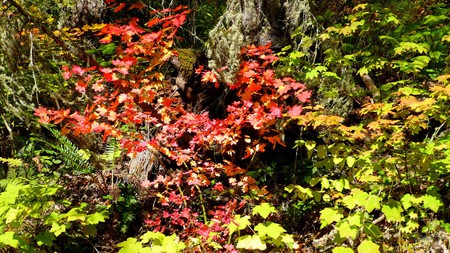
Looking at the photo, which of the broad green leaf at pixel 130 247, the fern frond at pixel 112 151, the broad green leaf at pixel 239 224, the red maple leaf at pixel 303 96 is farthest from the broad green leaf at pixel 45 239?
the red maple leaf at pixel 303 96

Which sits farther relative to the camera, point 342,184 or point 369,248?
point 342,184

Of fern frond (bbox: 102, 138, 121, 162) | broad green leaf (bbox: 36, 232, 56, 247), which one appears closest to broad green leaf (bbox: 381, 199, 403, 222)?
broad green leaf (bbox: 36, 232, 56, 247)

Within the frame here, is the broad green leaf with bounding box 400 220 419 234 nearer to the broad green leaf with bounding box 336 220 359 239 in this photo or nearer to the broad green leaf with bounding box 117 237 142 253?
the broad green leaf with bounding box 336 220 359 239

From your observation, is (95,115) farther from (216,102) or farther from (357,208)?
(357,208)

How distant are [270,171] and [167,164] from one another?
5.09 feet

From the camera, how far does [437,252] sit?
3.13 m

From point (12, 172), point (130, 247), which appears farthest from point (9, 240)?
point (12, 172)

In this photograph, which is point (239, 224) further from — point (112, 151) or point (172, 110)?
point (112, 151)

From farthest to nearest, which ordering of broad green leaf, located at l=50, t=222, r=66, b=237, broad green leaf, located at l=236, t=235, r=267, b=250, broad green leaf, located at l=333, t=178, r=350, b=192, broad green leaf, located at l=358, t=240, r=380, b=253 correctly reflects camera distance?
broad green leaf, located at l=50, t=222, r=66, b=237 → broad green leaf, located at l=333, t=178, r=350, b=192 → broad green leaf, located at l=236, t=235, r=267, b=250 → broad green leaf, located at l=358, t=240, r=380, b=253

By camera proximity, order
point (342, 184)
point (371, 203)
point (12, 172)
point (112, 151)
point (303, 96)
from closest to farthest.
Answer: point (371, 203) < point (342, 184) < point (303, 96) < point (12, 172) < point (112, 151)

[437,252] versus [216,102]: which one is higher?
[216,102]

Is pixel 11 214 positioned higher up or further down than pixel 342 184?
further down

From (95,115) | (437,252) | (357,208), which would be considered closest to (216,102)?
(95,115)

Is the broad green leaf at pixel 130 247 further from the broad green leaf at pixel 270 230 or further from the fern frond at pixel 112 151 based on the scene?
the fern frond at pixel 112 151
